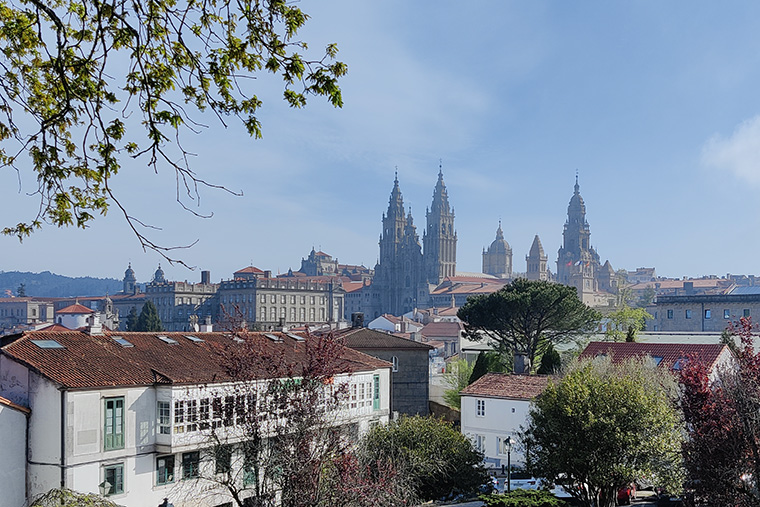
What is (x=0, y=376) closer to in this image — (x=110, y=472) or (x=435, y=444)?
(x=110, y=472)

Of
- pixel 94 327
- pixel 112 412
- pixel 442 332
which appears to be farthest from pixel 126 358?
pixel 442 332

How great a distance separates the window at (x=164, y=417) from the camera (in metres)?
23.0

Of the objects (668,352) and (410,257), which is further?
(410,257)

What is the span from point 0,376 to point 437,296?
148829mm

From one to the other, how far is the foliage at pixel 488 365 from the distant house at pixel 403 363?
3.53 meters

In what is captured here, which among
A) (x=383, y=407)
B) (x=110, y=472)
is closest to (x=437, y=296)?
(x=383, y=407)

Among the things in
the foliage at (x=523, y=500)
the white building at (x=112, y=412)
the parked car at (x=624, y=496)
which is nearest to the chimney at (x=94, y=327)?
the white building at (x=112, y=412)

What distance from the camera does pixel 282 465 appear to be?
17109 mm

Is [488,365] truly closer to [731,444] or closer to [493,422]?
[493,422]

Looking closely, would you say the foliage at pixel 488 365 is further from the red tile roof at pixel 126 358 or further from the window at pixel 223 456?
the window at pixel 223 456

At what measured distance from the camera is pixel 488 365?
145 ft

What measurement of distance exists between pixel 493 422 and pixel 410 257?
14991 centimetres

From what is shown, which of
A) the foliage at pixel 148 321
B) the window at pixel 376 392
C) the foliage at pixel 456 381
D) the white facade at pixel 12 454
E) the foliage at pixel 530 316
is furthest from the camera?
the foliage at pixel 148 321

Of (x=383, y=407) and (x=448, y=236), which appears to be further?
(x=448, y=236)
